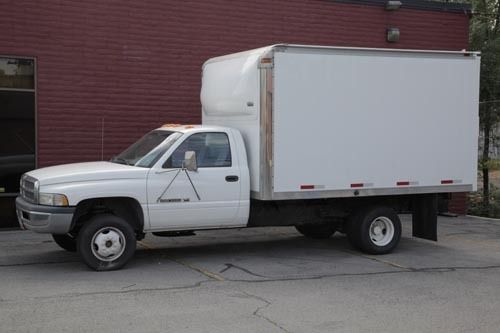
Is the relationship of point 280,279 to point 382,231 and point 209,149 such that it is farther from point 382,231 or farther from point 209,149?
point 382,231

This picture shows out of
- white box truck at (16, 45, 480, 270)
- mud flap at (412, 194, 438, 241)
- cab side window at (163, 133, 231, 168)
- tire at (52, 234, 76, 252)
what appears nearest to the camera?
white box truck at (16, 45, 480, 270)

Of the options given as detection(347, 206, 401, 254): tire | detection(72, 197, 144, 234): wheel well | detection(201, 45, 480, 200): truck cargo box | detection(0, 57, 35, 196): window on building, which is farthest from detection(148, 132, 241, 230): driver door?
detection(0, 57, 35, 196): window on building

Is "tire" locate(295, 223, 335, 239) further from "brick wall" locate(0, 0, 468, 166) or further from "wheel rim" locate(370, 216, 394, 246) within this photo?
"brick wall" locate(0, 0, 468, 166)

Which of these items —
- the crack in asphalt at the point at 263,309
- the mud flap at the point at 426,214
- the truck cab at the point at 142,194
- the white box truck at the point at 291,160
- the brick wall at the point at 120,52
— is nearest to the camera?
the crack in asphalt at the point at 263,309

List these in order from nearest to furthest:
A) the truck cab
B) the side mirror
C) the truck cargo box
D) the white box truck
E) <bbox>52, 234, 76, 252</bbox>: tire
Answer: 1. the truck cab
2. the white box truck
3. the side mirror
4. the truck cargo box
5. <bbox>52, 234, 76, 252</bbox>: tire

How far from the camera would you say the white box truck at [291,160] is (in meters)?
9.02

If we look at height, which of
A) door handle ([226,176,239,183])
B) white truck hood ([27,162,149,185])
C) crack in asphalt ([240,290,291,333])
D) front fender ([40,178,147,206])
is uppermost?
white truck hood ([27,162,149,185])

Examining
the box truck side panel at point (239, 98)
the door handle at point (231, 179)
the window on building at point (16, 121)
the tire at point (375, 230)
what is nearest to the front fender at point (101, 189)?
the door handle at point (231, 179)

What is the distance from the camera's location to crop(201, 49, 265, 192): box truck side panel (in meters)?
9.75

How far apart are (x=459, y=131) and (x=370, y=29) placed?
5.81 meters

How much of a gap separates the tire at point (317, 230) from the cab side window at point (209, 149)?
2578mm

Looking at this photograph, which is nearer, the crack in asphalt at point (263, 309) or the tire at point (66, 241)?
the crack in asphalt at point (263, 309)

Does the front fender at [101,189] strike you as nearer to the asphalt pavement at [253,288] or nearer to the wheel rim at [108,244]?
the wheel rim at [108,244]

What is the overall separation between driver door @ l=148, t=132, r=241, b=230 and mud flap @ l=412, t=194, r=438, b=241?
323 cm
